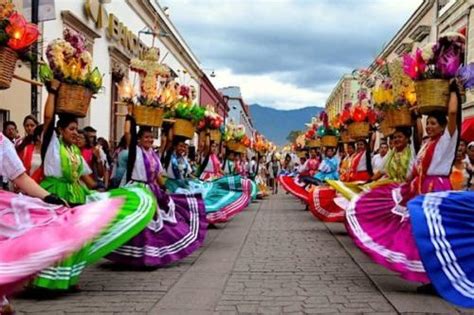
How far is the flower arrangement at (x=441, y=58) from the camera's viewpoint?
21.3 feet

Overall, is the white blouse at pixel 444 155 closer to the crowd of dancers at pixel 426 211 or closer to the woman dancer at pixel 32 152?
the crowd of dancers at pixel 426 211

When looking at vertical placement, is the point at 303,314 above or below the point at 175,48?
below

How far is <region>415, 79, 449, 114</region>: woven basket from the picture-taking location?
6.50m

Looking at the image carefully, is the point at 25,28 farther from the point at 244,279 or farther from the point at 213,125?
the point at 213,125

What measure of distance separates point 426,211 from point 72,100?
10.9 feet

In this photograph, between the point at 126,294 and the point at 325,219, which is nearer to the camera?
the point at 126,294

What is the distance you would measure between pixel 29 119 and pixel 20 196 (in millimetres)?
4637

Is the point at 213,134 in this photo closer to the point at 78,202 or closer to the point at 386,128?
the point at 386,128

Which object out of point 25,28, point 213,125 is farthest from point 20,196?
point 213,125

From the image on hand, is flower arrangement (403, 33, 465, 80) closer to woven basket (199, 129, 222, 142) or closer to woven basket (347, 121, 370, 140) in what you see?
woven basket (347, 121, 370, 140)

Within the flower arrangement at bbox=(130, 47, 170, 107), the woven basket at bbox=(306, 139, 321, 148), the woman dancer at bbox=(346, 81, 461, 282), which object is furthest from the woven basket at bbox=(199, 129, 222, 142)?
the woman dancer at bbox=(346, 81, 461, 282)

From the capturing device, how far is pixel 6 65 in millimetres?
5090

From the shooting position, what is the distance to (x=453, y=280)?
5.09 metres

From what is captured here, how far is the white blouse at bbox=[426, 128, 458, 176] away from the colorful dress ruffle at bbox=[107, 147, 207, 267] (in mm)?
2952
